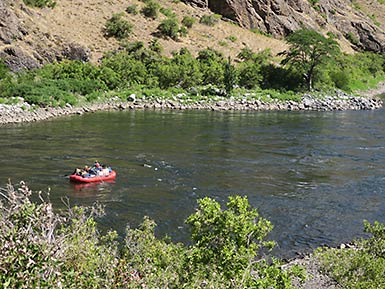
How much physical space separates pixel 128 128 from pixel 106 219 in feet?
70.3

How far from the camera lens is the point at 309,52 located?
2608 inches

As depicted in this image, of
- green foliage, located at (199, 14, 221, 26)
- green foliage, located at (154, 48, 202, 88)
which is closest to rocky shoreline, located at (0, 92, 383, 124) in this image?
green foliage, located at (154, 48, 202, 88)

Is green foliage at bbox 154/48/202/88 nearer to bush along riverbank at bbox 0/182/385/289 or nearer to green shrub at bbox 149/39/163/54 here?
green shrub at bbox 149/39/163/54

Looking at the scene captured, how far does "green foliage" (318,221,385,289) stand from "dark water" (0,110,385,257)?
3.56 metres

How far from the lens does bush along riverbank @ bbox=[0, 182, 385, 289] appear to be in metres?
5.68

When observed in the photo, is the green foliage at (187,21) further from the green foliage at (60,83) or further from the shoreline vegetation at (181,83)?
the green foliage at (60,83)

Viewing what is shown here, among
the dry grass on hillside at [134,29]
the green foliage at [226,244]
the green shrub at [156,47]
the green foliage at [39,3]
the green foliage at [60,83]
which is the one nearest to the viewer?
the green foliage at [226,244]

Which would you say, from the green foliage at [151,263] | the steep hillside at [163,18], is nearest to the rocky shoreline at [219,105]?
the steep hillside at [163,18]

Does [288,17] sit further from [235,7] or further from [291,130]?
[291,130]

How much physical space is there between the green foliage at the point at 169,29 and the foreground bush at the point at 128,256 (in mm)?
70147

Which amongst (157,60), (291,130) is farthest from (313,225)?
(157,60)

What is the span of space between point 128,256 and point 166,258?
1553mm

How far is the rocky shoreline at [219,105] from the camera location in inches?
1864

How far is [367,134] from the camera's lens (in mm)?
39719
